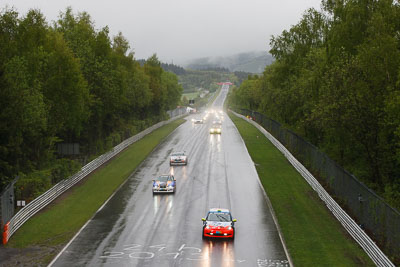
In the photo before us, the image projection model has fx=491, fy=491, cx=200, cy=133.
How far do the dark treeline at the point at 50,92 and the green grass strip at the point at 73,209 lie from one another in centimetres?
248

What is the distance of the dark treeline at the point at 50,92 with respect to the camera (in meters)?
37.8

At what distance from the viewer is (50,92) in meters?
50.3

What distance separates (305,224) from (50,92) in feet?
100

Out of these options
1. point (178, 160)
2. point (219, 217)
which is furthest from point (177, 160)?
point (219, 217)

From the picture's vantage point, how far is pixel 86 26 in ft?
217

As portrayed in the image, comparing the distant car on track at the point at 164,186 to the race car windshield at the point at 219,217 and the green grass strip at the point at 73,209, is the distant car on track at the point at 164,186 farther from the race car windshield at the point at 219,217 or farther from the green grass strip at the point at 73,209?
the race car windshield at the point at 219,217

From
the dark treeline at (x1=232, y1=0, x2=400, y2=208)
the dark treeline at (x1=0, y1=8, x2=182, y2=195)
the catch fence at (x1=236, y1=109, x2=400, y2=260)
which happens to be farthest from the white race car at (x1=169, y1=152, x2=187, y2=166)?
the dark treeline at (x1=232, y1=0, x2=400, y2=208)

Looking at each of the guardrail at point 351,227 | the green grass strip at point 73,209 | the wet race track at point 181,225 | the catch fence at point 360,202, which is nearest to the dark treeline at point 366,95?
the catch fence at point 360,202

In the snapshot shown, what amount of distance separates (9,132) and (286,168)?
29001mm

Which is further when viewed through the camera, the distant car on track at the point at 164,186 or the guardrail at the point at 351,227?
the distant car on track at the point at 164,186

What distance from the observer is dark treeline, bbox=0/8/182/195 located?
37844 millimetres

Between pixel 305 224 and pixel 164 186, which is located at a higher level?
pixel 164 186

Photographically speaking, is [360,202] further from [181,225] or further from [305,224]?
[181,225]

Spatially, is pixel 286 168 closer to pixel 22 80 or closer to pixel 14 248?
pixel 22 80
